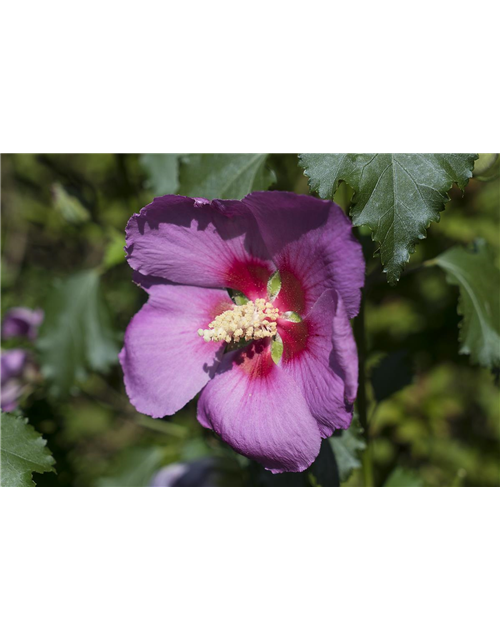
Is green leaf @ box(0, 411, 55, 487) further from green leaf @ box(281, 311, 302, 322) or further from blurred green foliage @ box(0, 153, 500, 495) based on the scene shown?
blurred green foliage @ box(0, 153, 500, 495)

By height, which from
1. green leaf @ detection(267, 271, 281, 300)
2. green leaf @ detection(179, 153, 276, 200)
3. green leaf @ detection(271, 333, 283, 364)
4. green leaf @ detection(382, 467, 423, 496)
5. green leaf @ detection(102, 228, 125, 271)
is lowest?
green leaf @ detection(382, 467, 423, 496)

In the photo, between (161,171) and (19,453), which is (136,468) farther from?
(19,453)

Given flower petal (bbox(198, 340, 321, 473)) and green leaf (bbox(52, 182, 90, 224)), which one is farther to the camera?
green leaf (bbox(52, 182, 90, 224))

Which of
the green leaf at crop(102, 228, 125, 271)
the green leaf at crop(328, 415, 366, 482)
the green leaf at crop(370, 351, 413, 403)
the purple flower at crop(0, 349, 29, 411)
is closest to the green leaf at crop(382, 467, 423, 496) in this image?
the green leaf at crop(370, 351, 413, 403)

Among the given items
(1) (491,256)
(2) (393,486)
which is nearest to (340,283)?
(1) (491,256)

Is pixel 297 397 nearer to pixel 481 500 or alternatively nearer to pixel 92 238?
pixel 481 500

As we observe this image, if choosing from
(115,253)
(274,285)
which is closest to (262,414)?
(274,285)
